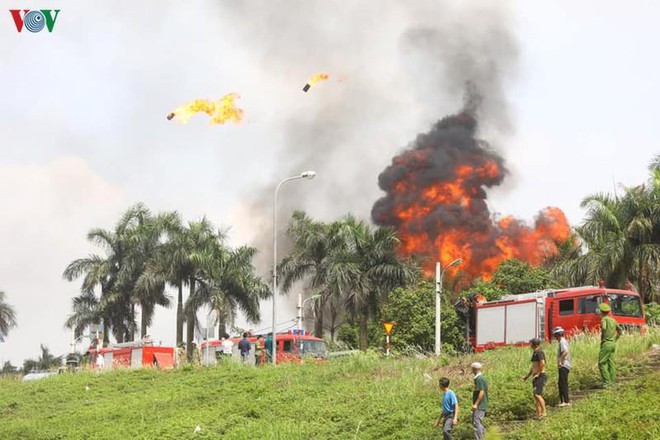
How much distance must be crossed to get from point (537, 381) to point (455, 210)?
51472 mm

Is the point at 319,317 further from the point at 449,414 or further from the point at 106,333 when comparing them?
the point at 449,414

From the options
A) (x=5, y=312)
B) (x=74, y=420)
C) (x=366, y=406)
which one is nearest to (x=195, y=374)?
(x=74, y=420)

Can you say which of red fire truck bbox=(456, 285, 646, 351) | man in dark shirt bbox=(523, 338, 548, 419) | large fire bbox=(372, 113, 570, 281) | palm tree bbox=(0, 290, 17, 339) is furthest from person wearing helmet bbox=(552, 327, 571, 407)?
palm tree bbox=(0, 290, 17, 339)

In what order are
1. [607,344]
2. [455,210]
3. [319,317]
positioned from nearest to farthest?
[607,344] → [319,317] → [455,210]

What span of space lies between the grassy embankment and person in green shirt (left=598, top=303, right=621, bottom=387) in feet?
1.54

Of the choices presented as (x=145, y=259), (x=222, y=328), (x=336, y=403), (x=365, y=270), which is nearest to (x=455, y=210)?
(x=365, y=270)

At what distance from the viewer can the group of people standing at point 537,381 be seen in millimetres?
15891

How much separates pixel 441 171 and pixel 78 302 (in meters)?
32.2

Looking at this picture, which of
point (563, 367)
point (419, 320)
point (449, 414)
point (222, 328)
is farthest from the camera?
point (222, 328)

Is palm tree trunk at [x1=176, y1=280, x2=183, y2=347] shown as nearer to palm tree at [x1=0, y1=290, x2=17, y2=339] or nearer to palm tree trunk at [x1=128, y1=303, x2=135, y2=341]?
palm tree trunk at [x1=128, y1=303, x2=135, y2=341]

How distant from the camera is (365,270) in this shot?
5031 centimetres

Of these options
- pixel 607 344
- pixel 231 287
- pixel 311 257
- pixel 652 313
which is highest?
pixel 311 257

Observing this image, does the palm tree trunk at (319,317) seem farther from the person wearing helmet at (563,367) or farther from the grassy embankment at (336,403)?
the person wearing helmet at (563,367)

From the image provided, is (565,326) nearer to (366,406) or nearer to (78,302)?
(366,406)
